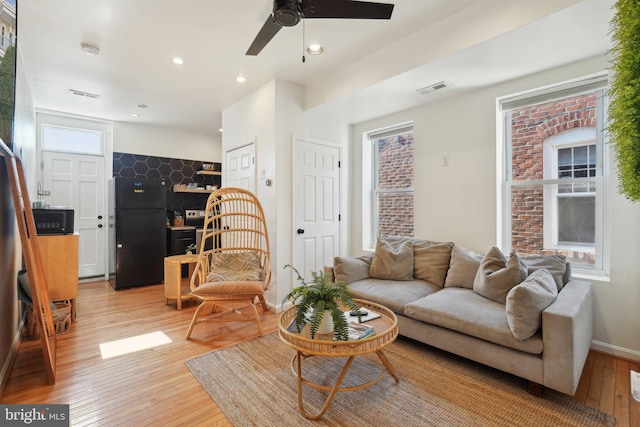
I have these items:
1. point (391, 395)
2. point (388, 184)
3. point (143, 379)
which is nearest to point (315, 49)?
point (388, 184)

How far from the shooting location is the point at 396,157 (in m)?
4.15

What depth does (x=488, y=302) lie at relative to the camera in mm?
2389

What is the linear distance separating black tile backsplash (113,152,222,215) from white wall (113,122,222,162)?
0.11 m

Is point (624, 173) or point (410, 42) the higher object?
point (410, 42)

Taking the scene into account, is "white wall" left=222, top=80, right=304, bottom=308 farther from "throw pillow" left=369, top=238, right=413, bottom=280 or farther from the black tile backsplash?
the black tile backsplash

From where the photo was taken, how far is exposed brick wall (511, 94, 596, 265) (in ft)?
9.10

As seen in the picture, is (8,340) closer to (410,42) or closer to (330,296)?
(330,296)

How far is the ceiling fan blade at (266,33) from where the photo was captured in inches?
74.5

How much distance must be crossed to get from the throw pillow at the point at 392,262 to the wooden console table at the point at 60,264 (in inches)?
120

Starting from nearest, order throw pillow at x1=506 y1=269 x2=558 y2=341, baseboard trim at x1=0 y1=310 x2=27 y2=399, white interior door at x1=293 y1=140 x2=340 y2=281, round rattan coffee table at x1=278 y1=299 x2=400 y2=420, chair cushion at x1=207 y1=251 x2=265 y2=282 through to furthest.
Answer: round rattan coffee table at x1=278 y1=299 x2=400 y2=420
throw pillow at x1=506 y1=269 x2=558 y2=341
baseboard trim at x1=0 y1=310 x2=27 y2=399
chair cushion at x1=207 y1=251 x2=265 y2=282
white interior door at x1=293 y1=140 x2=340 y2=281

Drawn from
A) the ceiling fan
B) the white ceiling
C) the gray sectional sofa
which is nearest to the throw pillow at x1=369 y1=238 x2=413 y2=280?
the gray sectional sofa

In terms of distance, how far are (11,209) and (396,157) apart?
13.1 feet

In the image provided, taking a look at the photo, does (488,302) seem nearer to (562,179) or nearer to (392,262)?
(392,262)

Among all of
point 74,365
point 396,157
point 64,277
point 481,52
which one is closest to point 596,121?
point 481,52
